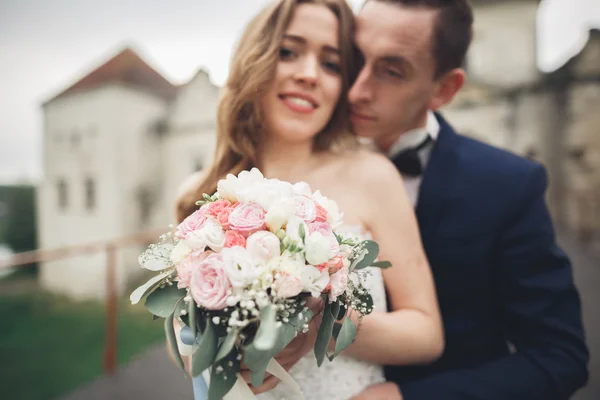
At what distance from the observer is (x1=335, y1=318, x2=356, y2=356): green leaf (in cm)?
103

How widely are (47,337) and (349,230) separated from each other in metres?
20.7

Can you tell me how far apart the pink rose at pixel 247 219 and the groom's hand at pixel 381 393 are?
3.03 feet

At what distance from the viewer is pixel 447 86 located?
6.19 feet

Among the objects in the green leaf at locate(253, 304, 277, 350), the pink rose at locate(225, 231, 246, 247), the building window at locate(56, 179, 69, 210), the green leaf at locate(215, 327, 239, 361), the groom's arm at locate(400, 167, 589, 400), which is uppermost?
the pink rose at locate(225, 231, 246, 247)

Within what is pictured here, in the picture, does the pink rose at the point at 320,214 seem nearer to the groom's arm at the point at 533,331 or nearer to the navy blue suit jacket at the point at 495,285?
the navy blue suit jacket at the point at 495,285

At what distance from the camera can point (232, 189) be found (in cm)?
108

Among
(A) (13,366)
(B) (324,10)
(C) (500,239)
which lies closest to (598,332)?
(C) (500,239)

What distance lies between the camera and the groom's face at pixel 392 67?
5.46 feet

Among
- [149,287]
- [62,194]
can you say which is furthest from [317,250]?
[62,194]

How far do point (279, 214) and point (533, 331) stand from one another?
1266 mm

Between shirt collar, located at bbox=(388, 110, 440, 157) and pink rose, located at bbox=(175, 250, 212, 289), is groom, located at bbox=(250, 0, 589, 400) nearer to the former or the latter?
shirt collar, located at bbox=(388, 110, 440, 157)

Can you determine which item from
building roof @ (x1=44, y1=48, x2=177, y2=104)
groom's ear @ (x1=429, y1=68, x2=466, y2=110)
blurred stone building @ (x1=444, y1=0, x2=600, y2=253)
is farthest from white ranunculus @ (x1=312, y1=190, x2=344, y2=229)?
building roof @ (x1=44, y1=48, x2=177, y2=104)

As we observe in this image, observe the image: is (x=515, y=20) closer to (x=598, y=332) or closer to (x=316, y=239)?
(x=598, y=332)

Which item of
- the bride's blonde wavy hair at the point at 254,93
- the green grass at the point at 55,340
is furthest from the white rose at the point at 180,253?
the green grass at the point at 55,340
